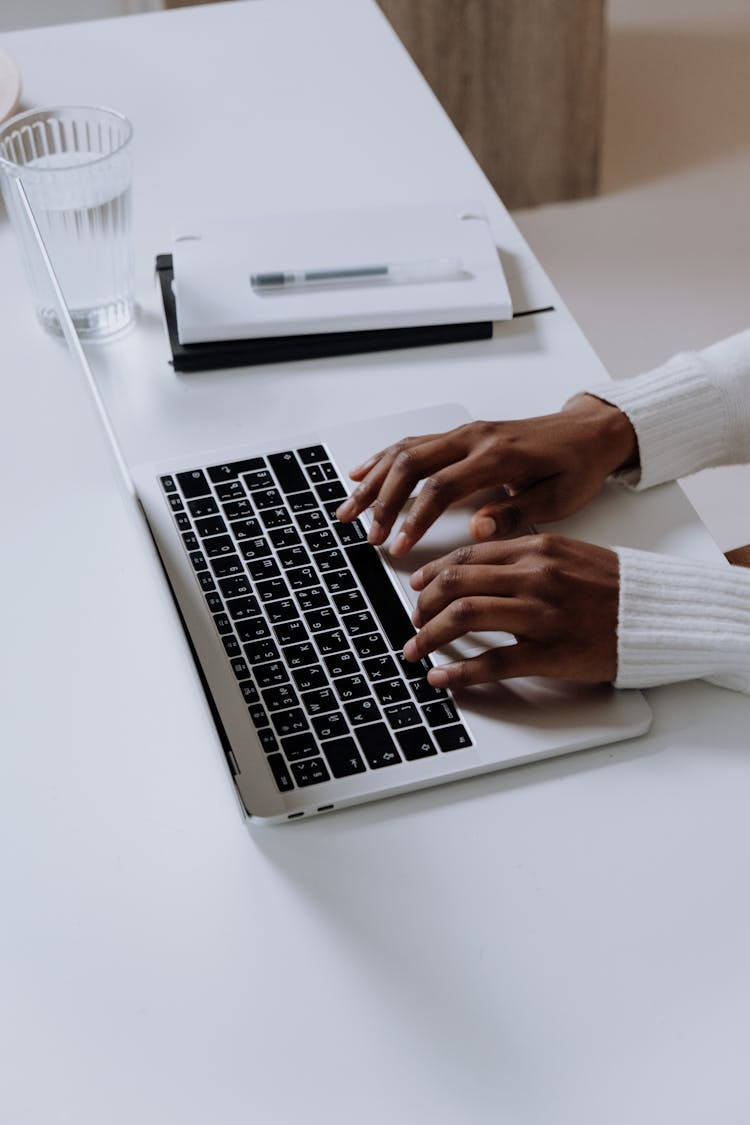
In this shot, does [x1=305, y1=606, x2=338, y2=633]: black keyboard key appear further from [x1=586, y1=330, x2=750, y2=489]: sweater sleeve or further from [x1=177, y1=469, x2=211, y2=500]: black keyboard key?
[x1=586, y1=330, x2=750, y2=489]: sweater sleeve

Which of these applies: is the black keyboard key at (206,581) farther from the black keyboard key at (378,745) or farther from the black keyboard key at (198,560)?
the black keyboard key at (378,745)

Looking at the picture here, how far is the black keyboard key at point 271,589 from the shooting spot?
869 mm

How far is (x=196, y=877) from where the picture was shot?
2.37ft

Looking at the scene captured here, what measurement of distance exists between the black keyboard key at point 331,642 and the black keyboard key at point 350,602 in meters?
0.02

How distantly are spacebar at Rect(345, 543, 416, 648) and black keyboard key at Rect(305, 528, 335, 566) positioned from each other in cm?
1

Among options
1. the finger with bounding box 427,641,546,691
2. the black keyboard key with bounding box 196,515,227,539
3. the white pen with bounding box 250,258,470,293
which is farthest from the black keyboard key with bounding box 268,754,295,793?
the white pen with bounding box 250,258,470,293

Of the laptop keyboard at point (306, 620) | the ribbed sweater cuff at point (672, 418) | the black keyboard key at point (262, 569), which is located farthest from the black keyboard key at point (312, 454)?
the ribbed sweater cuff at point (672, 418)

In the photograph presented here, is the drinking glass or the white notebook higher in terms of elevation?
the drinking glass

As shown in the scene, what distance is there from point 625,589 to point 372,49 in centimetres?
85

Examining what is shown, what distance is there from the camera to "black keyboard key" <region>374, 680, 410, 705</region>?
797 millimetres

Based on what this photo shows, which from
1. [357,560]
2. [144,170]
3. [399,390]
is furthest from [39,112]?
[357,560]

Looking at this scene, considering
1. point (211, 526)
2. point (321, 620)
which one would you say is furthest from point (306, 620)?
point (211, 526)

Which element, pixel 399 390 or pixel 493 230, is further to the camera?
pixel 493 230

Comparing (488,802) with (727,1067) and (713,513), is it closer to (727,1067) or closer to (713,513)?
(727,1067)
